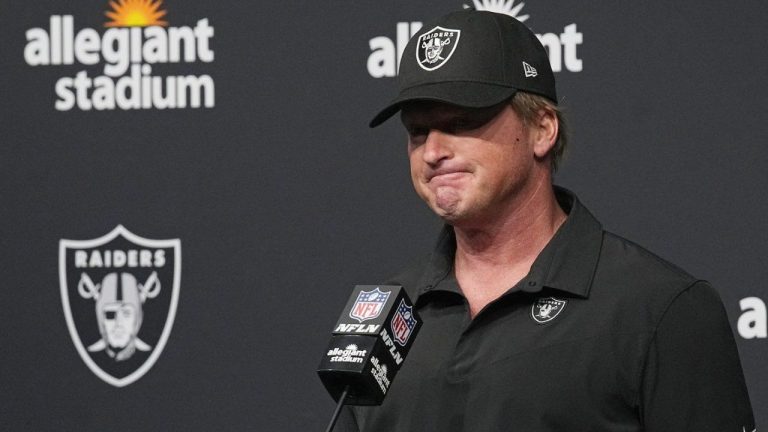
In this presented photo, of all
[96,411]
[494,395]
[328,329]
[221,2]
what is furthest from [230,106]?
[494,395]

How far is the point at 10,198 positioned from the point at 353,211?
28.2 inches

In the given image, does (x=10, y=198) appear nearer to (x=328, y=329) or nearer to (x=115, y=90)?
(x=115, y=90)

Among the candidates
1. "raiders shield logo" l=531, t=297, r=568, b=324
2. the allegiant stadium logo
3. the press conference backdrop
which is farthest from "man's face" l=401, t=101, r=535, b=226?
the allegiant stadium logo

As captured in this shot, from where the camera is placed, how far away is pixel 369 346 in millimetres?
1277

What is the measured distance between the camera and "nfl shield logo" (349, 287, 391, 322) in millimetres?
1324

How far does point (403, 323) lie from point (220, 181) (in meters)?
1.20

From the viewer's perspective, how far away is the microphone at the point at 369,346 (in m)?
1.27

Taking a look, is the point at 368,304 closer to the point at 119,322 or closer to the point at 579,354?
the point at 579,354

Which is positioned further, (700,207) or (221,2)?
(221,2)

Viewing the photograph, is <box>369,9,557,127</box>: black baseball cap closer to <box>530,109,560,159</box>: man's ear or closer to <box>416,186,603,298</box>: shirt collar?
<box>530,109,560,159</box>: man's ear

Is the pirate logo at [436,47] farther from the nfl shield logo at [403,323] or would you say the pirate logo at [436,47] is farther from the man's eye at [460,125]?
the nfl shield logo at [403,323]

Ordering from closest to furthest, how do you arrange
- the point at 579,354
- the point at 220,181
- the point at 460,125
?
the point at 579,354
the point at 460,125
the point at 220,181

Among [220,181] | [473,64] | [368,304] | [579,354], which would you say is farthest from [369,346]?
[220,181]

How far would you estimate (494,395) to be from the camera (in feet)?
4.70
